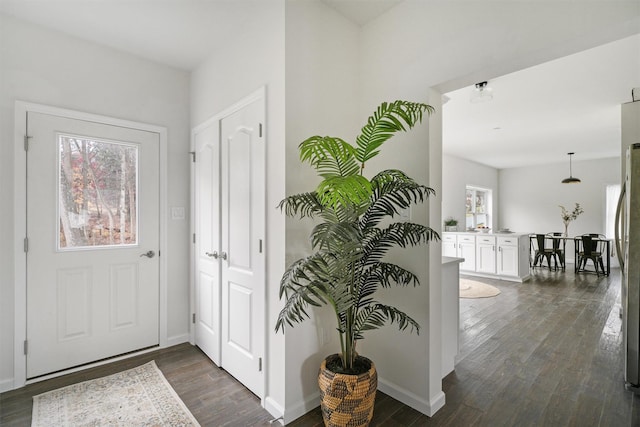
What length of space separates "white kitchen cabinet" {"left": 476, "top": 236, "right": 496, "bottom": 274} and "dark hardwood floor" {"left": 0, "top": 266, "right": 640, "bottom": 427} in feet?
8.03

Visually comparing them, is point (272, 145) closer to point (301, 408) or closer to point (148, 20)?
point (148, 20)

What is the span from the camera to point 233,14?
7.48ft

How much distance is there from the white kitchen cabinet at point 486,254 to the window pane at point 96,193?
637 cm

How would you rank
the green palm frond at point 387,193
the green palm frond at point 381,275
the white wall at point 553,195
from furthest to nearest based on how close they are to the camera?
the white wall at point 553,195, the green palm frond at point 381,275, the green palm frond at point 387,193

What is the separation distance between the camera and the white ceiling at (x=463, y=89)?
224 cm

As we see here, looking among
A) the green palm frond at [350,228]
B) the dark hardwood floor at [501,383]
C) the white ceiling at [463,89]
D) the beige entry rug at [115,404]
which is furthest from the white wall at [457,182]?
the beige entry rug at [115,404]

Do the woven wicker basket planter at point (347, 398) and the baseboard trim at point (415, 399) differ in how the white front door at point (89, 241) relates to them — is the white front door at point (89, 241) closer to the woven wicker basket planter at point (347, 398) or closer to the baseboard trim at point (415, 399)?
the woven wicker basket planter at point (347, 398)

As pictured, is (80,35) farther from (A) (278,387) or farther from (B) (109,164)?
(A) (278,387)

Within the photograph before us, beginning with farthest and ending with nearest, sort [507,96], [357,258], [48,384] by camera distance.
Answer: [507,96] < [48,384] < [357,258]

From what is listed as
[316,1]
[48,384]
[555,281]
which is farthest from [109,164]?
[555,281]

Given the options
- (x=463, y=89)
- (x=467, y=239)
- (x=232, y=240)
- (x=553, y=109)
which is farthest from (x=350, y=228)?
(x=467, y=239)

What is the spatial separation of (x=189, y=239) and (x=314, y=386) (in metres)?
1.97

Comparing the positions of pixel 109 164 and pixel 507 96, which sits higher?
pixel 507 96

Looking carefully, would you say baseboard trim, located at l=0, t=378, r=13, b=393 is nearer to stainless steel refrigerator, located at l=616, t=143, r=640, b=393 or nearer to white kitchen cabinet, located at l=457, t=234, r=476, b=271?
stainless steel refrigerator, located at l=616, t=143, r=640, b=393
